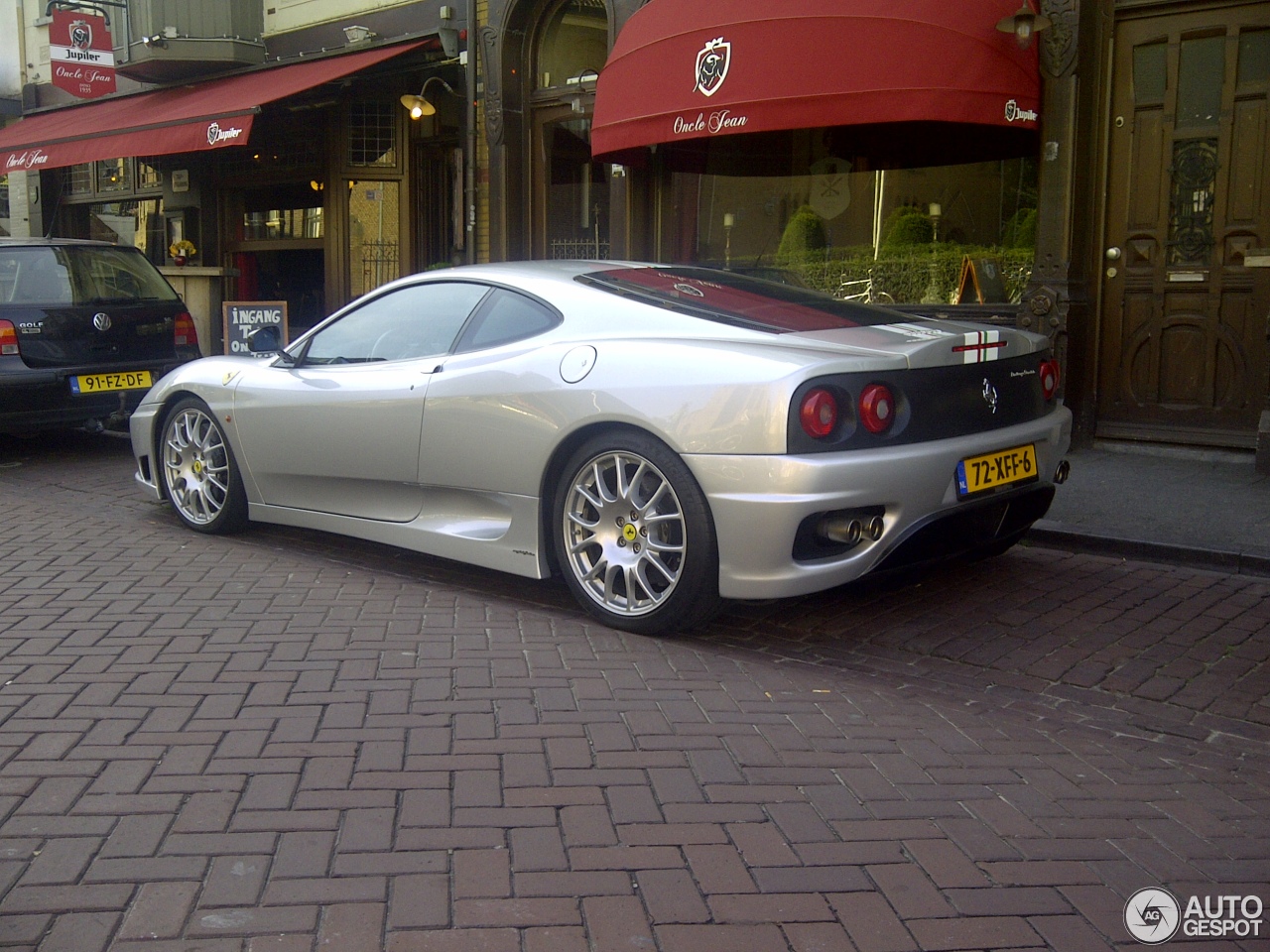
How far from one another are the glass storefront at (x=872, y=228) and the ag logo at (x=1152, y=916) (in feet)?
22.9

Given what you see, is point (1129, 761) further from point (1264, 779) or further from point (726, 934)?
point (726, 934)

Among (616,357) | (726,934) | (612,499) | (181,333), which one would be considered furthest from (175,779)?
(181,333)

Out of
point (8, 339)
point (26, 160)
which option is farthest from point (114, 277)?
point (26, 160)

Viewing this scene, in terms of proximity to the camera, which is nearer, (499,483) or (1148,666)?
(1148,666)

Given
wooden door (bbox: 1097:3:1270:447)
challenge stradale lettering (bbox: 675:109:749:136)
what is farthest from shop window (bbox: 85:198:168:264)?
wooden door (bbox: 1097:3:1270:447)

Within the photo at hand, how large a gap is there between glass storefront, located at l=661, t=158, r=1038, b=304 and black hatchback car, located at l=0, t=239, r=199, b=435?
4.54 m

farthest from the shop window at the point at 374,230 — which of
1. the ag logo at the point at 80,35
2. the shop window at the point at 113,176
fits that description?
the shop window at the point at 113,176

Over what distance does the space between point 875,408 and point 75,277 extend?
22.9 feet

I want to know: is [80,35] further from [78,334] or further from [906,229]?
[906,229]

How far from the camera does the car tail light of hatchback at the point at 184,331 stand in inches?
372

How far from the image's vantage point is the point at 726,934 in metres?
2.49

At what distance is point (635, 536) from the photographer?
4469 millimetres

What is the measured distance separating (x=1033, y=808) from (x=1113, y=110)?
22.2 ft

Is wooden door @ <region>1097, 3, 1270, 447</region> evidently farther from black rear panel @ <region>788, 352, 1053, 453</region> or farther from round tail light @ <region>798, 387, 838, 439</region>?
round tail light @ <region>798, 387, 838, 439</region>
